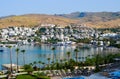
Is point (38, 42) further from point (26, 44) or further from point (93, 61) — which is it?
point (93, 61)

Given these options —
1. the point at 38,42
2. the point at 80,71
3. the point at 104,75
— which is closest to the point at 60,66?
the point at 80,71

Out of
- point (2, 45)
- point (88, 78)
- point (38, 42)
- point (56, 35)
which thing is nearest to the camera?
point (88, 78)

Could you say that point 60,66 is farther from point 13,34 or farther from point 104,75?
point 13,34

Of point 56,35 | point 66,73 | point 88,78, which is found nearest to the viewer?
point 88,78

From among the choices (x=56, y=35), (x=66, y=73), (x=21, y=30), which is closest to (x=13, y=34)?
(x=21, y=30)

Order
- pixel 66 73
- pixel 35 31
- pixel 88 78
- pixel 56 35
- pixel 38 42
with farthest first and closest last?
pixel 35 31, pixel 56 35, pixel 38 42, pixel 66 73, pixel 88 78

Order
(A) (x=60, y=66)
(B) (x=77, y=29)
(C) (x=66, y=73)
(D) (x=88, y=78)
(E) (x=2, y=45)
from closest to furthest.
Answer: (D) (x=88, y=78) → (C) (x=66, y=73) → (A) (x=60, y=66) → (E) (x=2, y=45) → (B) (x=77, y=29)

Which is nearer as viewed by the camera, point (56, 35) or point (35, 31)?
point (56, 35)

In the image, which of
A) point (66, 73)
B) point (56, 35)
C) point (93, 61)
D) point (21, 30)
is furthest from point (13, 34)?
point (66, 73)

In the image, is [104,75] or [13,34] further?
[13,34]
